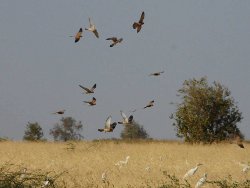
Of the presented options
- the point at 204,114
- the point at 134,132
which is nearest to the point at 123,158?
the point at 204,114

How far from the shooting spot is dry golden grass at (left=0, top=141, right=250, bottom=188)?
58.7 ft

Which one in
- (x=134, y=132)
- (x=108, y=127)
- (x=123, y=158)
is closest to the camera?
(x=108, y=127)

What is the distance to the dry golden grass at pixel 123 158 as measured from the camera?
17.9m

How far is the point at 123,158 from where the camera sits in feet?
85.9

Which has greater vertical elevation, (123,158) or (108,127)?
(123,158)

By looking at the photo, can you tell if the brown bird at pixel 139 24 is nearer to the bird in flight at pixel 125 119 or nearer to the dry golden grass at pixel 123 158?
the bird in flight at pixel 125 119

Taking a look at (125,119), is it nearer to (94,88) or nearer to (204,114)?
(94,88)

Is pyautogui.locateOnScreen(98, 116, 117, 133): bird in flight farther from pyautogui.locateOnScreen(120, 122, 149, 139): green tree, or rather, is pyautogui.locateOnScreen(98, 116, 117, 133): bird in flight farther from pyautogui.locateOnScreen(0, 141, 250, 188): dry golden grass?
pyautogui.locateOnScreen(120, 122, 149, 139): green tree

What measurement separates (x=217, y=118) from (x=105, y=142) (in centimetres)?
765

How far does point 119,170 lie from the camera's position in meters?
20.3

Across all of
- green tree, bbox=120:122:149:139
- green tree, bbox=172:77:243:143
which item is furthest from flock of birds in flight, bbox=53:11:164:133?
green tree, bbox=120:122:149:139

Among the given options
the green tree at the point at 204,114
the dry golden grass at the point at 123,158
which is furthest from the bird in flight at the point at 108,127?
the green tree at the point at 204,114

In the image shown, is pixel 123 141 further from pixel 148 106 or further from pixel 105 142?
pixel 148 106

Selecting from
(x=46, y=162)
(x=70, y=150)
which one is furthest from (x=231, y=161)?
(x=70, y=150)
